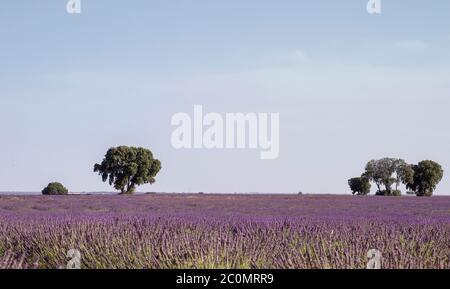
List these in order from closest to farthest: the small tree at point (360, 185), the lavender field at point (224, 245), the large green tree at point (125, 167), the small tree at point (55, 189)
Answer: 1. the lavender field at point (224, 245)
2. the large green tree at point (125, 167)
3. the small tree at point (55, 189)
4. the small tree at point (360, 185)

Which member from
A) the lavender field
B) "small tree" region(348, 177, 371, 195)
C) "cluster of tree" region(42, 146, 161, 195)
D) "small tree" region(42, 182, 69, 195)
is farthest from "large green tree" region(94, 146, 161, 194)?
the lavender field

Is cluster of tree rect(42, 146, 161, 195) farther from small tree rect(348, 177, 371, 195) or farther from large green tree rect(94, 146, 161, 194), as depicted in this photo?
small tree rect(348, 177, 371, 195)

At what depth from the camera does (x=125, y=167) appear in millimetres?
44531

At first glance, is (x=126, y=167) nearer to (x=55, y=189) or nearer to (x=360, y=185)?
(x=55, y=189)

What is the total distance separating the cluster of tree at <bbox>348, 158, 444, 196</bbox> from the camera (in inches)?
2106

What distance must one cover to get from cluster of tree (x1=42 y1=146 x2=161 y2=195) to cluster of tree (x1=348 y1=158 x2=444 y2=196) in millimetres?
20768

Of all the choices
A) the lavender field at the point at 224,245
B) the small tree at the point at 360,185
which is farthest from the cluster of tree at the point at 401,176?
the lavender field at the point at 224,245

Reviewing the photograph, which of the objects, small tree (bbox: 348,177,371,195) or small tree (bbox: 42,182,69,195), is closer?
small tree (bbox: 42,182,69,195)

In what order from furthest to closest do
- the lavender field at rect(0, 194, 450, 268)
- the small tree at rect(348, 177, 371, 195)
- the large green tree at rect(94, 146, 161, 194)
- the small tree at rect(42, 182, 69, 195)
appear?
1. the small tree at rect(348, 177, 371, 195)
2. the small tree at rect(42, 182, 69, 195)
3. the large green tree at rect(94, 146, 161, 194)
4. the lavender field at rect(0, 194, 450, 268)

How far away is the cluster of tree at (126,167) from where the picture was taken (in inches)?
1756

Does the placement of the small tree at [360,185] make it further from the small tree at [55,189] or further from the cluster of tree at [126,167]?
the small tree at [55,189]

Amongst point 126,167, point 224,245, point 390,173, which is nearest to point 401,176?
point 390,173
